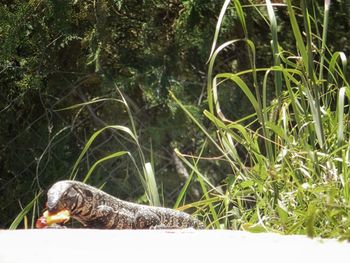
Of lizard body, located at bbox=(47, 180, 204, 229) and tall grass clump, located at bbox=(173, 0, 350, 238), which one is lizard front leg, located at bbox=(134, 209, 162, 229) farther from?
tall grass clump, located at bbox=(173, 0, 350, 238)

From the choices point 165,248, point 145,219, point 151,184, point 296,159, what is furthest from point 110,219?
point 165,248

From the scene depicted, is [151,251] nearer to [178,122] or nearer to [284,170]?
Answer: [284,170]

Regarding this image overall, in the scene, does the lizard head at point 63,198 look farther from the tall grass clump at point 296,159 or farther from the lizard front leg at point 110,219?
the tall grass clump at point 296,159

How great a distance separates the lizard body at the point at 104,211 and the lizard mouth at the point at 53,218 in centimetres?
2

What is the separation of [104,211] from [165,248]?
1081mm

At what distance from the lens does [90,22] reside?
4.95m

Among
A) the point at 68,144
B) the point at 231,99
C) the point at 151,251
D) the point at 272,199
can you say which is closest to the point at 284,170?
the point at 272,199

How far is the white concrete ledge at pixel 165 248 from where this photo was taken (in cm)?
213

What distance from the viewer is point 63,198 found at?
10.2 ft

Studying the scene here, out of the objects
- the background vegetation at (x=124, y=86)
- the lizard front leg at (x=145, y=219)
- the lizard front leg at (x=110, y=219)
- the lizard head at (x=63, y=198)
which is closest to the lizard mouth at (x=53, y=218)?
the lizard head at (x=63, y=198)

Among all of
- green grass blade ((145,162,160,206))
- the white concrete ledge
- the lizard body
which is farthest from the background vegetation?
the white concrete ledge

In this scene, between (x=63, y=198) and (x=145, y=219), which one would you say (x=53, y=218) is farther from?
(x=145, y=219)

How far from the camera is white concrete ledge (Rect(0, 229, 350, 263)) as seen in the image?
2.13 metres

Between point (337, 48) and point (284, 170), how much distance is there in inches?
83.5
